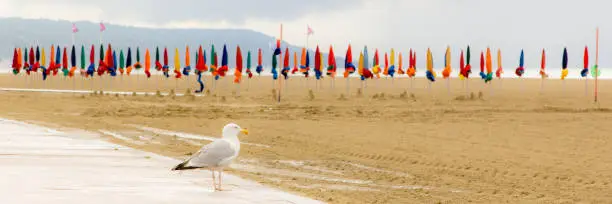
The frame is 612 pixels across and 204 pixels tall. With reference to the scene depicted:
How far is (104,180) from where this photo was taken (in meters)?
10.1

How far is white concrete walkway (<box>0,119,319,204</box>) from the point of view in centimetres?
868

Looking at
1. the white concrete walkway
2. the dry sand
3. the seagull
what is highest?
the seagull

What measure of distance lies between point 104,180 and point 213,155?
1.76 meters

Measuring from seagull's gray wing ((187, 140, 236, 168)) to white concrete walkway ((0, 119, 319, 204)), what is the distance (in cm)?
33

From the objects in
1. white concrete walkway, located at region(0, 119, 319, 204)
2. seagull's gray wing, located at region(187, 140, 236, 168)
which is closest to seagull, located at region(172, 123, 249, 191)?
seagull's gray wing, located at region(187, 140, 236, 168)

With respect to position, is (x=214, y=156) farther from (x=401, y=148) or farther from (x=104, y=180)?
(x=401, y=148)

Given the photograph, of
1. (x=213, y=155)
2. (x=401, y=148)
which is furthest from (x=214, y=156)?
(x=401, y=148)

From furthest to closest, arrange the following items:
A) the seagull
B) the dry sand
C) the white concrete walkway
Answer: the dry sand, the seagull, the white concrete walkway

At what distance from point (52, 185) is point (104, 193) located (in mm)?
914

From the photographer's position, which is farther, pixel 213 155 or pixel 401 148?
pixel 401 148

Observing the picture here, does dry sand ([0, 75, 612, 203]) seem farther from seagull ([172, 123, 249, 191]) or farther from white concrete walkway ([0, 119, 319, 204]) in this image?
seagull ([172, 123, 249, 191])

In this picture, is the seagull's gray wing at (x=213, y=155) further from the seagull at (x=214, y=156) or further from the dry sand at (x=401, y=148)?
the dry sand at (x=401, y=148)

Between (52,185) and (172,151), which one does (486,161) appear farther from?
(52,185)

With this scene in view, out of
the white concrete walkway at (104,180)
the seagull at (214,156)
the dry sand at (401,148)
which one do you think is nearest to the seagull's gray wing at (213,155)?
the seagull at (214,156)
